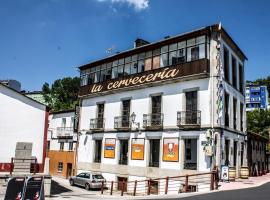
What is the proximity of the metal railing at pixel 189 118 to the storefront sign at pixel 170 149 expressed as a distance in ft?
5.51

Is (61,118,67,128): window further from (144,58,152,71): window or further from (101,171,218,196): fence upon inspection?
(144,58,152,71): window

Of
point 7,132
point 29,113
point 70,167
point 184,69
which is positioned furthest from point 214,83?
point 70,167

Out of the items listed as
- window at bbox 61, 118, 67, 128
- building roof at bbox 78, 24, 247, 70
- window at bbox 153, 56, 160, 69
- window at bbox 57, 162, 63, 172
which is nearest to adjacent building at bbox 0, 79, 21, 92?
building roof at bbox 78, 24, 247, 70

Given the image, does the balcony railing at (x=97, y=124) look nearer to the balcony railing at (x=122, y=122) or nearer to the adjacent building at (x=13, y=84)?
the balcony railing at (x=122, y=122)

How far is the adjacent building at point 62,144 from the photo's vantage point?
3850 centimetres

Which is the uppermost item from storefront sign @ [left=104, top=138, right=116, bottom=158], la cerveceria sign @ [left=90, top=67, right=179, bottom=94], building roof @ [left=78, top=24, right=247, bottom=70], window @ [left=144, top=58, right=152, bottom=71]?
building roof @ [left=78, top=24, right=247, bottom=70]

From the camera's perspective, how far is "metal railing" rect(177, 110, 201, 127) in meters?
25.7

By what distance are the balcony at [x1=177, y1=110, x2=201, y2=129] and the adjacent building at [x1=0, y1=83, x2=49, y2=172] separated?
11.1 metres

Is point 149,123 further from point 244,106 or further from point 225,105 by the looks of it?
point 244,106

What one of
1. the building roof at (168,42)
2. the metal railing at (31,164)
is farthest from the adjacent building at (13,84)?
the metal railing at (31,164)

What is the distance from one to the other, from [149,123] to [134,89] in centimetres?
431

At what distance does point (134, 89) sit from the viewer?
31812mm

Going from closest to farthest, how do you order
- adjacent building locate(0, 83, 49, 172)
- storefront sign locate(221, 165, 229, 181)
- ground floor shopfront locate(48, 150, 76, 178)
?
adjacent building locate(0, 83, 49, 172) < storefront sign locate(221, 165, 229, 181) < ground floor shopfront locate(48, 150, 76, 178)

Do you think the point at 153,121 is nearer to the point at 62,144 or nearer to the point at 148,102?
the point at 148,102
